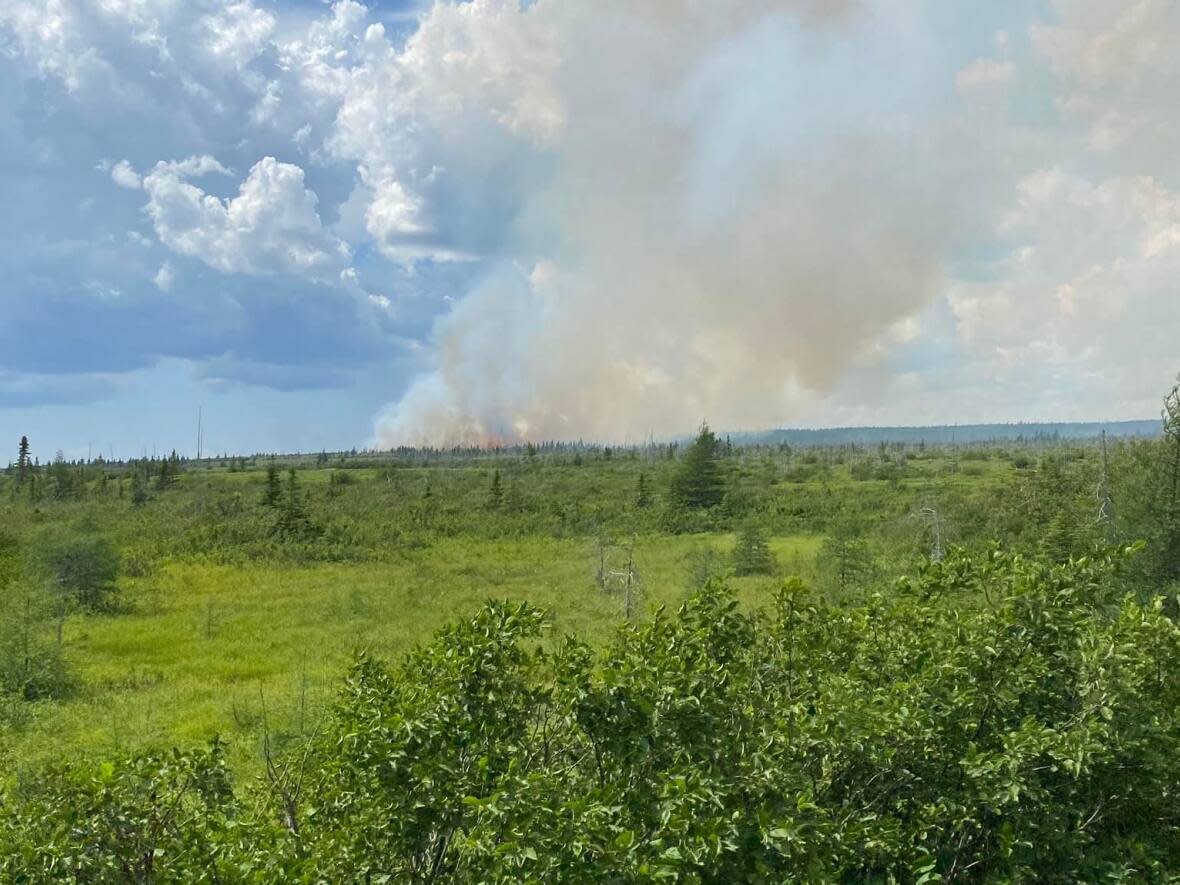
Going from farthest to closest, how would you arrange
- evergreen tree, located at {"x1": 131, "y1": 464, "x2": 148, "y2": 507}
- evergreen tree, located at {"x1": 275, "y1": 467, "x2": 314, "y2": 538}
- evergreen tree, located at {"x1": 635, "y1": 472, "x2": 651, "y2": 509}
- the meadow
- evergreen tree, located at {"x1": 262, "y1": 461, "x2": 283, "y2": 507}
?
1. evergreen tree, located at {"x1": 131, "y1": 464, "x2": 148, "y2": 507}
2. evergreen tree, located at {"x1": 635, "y1": 472, "x2": 651, "y2": 509}
3. evergreen tree, located at {"x1": 262, "y1": 461, "x2": 283, "y2": 507}
4. evergreen tree, located at {"x1": 275, "y1": 467, "x2": 314, "y2": 538}
5. the meadow

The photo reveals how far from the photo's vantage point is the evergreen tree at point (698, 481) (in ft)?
226

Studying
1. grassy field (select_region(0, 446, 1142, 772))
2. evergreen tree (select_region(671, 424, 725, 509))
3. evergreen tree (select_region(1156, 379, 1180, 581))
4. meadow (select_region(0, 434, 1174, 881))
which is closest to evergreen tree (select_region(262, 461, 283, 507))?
meadow (select_region(0, 434, 1174, 881))

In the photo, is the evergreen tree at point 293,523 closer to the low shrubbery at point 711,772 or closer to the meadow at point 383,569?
the meadow at point 383,569

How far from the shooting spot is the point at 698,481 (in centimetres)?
6981

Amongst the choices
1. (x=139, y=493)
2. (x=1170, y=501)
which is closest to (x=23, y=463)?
(x=139, y=493)

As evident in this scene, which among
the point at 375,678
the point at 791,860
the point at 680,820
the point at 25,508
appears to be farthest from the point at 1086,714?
the point at 25,508

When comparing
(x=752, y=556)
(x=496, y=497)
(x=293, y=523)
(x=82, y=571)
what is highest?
(x=496, y=497)

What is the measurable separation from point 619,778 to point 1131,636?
3395mm

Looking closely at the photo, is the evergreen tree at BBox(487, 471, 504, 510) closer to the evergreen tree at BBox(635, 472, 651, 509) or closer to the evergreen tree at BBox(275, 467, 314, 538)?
the evergreen tree at BBox(635, 472, 651, 509)

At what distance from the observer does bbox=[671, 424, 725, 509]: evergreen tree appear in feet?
226

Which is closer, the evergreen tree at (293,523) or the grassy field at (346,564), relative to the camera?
the grassy field at (346,564)

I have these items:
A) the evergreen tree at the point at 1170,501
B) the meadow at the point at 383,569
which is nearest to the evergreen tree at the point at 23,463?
the meadow at the point at 383,569

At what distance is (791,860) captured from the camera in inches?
169

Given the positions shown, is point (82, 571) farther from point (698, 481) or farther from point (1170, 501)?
point (698, 481)
